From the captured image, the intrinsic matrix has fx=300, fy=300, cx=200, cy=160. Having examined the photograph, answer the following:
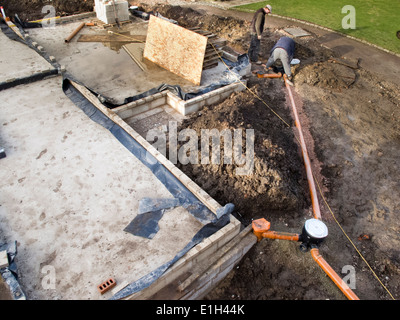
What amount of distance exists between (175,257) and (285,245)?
2.00 meters

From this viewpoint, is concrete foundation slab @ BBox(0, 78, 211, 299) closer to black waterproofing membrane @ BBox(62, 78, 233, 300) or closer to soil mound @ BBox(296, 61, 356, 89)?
black waterproofing membrane @ BBox(62, 78, 233, 300)

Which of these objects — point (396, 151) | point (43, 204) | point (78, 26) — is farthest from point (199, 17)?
point (43, 204)

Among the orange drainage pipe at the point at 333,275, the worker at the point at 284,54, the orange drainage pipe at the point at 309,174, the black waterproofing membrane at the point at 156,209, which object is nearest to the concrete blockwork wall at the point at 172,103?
the black waterproofing membrane at the point at 156,209

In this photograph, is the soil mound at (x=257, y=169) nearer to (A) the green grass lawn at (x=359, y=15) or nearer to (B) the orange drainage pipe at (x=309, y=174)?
(B) the orange drainage pipe at (x=309, y=174)

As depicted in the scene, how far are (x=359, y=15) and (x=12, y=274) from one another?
674 inches

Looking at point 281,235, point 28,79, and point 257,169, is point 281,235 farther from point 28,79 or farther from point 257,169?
point 28,79

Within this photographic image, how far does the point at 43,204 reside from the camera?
5492mm

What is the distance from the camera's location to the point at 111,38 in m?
11.5

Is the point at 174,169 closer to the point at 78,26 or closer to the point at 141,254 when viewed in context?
the point at 141,254

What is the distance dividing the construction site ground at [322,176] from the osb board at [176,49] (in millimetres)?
1557

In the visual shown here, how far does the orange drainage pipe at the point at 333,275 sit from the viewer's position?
453 centimetres

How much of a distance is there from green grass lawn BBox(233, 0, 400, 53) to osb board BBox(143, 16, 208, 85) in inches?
310

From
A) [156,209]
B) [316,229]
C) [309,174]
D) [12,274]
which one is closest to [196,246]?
[156,209]
